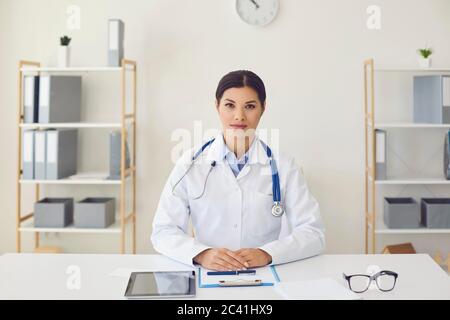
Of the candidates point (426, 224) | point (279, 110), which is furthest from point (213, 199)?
Answer: point (426, 224)

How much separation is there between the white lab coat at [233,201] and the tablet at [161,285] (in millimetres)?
375

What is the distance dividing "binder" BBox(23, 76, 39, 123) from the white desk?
5.15 feet

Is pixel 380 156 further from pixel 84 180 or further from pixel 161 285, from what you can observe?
pixel 161 285

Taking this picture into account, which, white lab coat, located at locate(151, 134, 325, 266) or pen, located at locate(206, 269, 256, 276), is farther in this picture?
white lab coat, located at locate(151, 134, 325, 266)

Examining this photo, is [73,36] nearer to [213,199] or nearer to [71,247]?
[71,247]

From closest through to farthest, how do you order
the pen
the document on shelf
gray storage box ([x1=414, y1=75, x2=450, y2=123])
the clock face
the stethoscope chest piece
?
the document on shelf → the pen → the stethoscope chest piece → gray storage box ([x1=414, y1=75, x2=450, y2=123]) → the clock face

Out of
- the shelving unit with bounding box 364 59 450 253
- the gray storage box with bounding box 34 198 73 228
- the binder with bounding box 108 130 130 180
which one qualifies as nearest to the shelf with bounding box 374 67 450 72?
the shelving unit with bounding box 364 59 450 253

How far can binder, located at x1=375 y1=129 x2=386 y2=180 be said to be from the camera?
3.04m

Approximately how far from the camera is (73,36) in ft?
10.8

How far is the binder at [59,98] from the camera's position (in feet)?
9.92

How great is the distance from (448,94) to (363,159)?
64 centimetres

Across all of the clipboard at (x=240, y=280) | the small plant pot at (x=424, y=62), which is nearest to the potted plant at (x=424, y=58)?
the small plant pot at (x=424, y=62)

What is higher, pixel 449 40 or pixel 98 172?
pixel 449 40

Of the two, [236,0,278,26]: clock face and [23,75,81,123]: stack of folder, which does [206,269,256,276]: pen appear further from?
[236,0,278,26]: clock face
